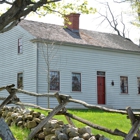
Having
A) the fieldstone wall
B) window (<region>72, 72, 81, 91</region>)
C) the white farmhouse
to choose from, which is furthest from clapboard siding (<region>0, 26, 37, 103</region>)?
the fieldstone wall

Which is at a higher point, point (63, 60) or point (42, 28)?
point (42, 28)

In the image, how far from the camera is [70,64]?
66.0ft

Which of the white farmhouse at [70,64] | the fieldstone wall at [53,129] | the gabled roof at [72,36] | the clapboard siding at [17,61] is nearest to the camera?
the fieldstone wall at [53,129]

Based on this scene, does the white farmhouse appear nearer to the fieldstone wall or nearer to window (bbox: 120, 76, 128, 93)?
window (bbox: 120, 76, 128, 93)

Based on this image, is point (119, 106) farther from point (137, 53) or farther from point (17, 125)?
point (17, 125)

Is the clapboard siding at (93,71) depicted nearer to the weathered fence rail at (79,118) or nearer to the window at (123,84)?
the window at (123,84)

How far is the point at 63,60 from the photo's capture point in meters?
19.8

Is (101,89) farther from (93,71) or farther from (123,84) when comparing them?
(123,84)

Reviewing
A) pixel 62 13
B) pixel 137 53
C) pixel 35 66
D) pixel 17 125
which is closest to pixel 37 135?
pixel 17 125

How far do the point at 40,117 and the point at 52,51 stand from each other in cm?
1176

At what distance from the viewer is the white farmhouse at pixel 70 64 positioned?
19.1 meters

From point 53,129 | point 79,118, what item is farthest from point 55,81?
point 79,118

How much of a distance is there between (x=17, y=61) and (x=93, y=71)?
492 cm

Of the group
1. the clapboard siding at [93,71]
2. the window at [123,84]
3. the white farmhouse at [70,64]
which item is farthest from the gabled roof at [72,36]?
the window at [123,84]
